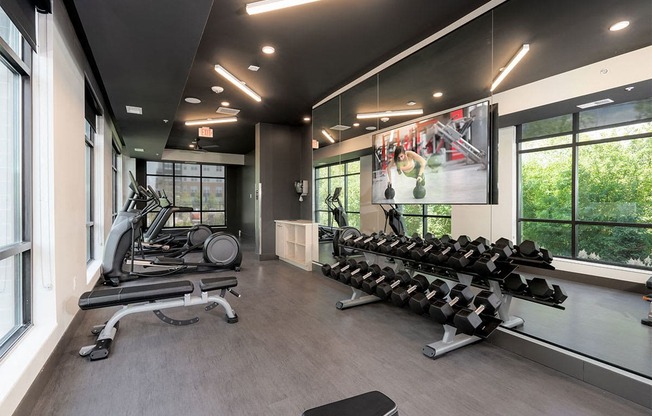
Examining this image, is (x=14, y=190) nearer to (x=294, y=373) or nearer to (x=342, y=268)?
(x=294, y=373)

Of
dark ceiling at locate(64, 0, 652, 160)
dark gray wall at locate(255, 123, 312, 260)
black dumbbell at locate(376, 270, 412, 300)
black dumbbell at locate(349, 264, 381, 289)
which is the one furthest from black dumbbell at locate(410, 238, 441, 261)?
dark gray wall at locate(255, 123, 312, 260)

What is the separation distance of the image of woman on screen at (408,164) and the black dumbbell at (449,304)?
1.61 meters

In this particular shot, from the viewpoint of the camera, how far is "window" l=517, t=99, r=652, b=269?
10.5ft

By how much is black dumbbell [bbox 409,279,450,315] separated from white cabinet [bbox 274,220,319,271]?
11.0 feet

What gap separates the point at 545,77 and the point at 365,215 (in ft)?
9.79

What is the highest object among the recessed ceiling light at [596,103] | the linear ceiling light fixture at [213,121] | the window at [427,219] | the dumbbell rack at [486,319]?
the linear ceiling light fixture at [213,121]

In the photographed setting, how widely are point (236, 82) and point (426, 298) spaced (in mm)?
4232

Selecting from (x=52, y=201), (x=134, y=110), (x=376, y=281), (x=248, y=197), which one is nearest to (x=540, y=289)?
(x=376, y=281)

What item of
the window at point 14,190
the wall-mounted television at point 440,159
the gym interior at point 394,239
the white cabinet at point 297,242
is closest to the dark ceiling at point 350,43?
the gym interior at point 394,239

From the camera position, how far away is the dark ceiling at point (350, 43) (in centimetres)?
282

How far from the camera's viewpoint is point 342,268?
4.11 m

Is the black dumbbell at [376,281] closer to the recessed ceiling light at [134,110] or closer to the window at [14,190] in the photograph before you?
the window at [14,190]

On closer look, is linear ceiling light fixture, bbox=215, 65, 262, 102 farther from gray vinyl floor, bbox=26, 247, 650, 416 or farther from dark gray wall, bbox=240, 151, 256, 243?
dark gray wall, bbox=240, 151, 256, 243

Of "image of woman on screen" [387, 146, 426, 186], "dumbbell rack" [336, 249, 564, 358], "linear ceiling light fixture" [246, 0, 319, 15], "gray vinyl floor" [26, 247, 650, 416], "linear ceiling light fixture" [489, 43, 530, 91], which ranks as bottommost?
"gray vinyl floor" [26, 247, 650, 416]
